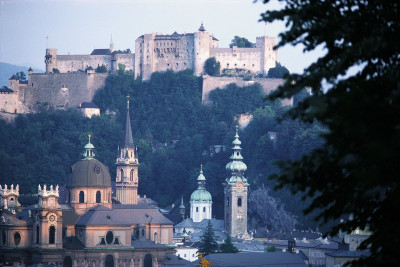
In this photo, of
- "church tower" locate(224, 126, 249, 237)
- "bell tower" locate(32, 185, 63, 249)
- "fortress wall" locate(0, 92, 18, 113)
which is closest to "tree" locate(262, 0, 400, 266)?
"bell tower" locate(32, 185, 63, 249)

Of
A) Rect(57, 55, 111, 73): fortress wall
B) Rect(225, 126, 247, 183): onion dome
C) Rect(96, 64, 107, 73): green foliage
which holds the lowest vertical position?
Rect(225, 126, 247, 183): onion dome

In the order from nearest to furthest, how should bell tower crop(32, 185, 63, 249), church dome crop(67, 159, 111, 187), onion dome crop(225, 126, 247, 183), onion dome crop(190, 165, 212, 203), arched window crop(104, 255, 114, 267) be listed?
bell tower crop(32, 185, 63, 249)
arched window crop(104, 255, 114, 267)
church dome crop(67, 159, 111, 187)
onion dome crop(225, 126, 247, 183)
onion dome crop(190, 165, 212, 203)

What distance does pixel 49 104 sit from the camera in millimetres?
132875

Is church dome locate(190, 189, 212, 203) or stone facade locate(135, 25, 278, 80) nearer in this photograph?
church dome locate(190, 189, 212, 203)

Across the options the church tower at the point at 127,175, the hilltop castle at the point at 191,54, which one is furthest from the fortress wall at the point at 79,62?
the church tower at the point at 127,175

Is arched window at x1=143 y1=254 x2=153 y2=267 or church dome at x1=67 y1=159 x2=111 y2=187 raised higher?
church dome at x1=67 y1=159 x2=111 y2=187

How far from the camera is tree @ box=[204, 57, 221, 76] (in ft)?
427

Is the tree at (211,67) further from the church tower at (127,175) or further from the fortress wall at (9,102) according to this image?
the church tower at (127,175)

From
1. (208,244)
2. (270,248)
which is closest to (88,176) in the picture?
(208,244)

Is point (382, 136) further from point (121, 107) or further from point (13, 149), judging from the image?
point (121, 107)

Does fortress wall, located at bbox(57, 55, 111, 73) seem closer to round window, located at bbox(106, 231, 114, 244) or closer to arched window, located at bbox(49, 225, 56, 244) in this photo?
round window, located at bbox(106, 231, 114, 244)

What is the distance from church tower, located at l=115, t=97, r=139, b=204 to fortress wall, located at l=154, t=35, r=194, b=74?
26.6 metres

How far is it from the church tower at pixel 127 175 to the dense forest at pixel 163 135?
12870 millimetres

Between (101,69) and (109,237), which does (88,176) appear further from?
(101,69)
